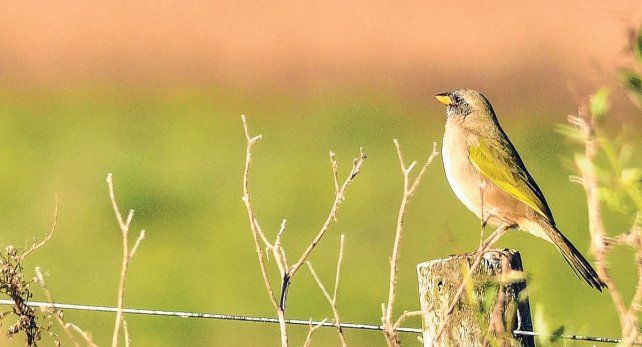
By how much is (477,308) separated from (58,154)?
10.7m

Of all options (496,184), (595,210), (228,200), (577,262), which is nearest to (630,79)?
(595,210)

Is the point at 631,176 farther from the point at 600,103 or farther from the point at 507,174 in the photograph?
the point at 507,174

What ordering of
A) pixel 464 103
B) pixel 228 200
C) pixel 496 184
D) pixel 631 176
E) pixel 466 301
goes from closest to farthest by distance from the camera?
pixel 631 176 → pixel 466 301 → pixel 496 184 → pixel 464 103 → pixel 228 200

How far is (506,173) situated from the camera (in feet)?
20.4

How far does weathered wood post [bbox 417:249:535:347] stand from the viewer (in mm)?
3842

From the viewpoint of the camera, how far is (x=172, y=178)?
41.9ft

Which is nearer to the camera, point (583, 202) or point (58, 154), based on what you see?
point (583, 202)

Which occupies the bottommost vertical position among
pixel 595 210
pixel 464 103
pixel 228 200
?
pixel 228 200

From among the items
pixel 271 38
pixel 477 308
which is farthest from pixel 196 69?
pixel 477 308

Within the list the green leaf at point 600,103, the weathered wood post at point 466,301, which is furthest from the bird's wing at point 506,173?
the green leaf at point 600,103

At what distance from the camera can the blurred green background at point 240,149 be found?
10.6 m

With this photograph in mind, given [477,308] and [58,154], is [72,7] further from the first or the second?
[477,308]

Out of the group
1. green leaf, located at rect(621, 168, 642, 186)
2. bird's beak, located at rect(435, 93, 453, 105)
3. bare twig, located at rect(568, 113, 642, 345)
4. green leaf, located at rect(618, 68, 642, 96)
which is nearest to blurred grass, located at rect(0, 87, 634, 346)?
bird's beak, located at rect(435, 93, 453, 105)

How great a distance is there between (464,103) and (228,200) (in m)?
5.80
